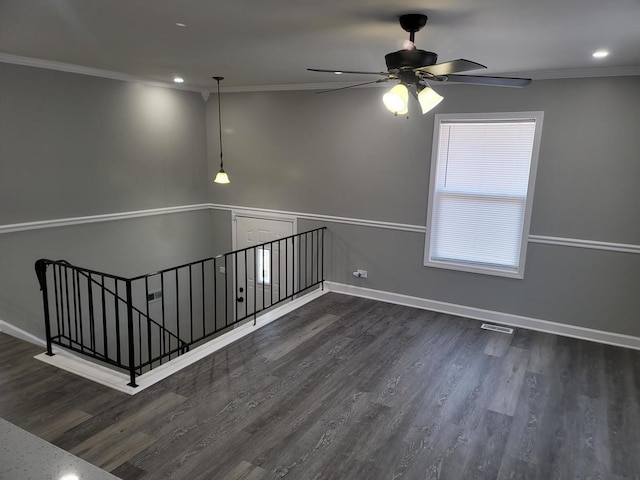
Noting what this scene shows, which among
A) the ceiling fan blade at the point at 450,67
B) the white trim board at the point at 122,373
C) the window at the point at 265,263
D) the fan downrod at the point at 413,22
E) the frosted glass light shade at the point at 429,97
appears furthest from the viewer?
the window at the point at 265,263

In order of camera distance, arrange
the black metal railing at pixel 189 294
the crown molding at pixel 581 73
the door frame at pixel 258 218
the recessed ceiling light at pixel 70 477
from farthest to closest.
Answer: the door frame at pixel 258 218, the black metal railing at pixel 189 294, the crown molding at pixel 581 73, the recessed ceiling light at pixel 70 477

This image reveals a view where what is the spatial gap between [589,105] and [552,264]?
1.58m

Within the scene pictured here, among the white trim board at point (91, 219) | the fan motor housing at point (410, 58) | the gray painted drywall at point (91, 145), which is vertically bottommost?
the white trim board at point (91, 219)

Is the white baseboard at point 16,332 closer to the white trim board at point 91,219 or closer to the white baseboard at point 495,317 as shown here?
the white trim board at point 91,219

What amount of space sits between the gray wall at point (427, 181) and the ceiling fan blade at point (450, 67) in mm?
2316

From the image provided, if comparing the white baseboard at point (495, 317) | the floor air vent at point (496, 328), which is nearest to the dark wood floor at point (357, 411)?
the white baseboard at point (495, 317)

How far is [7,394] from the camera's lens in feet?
Result: 10.2

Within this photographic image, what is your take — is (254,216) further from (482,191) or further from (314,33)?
(314,33)

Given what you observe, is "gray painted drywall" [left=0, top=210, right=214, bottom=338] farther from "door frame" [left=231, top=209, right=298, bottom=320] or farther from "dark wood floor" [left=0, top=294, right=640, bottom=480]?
"dark wood floor" [left=0, top=294, right=640, bottom=480]

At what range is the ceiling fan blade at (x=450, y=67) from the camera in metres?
2.24

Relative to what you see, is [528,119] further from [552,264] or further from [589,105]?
[552,264]

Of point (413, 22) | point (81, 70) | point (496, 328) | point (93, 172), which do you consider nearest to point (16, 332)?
point (93, 172)

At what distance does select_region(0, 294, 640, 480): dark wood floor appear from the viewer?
8.54ft

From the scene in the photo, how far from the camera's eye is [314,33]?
3.08 meters
